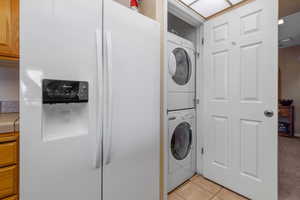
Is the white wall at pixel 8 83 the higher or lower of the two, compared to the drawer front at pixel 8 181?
higher

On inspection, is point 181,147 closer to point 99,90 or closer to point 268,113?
point 268,113

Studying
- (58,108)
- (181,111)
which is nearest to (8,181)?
(58,108)

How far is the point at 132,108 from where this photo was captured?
3.65 ft

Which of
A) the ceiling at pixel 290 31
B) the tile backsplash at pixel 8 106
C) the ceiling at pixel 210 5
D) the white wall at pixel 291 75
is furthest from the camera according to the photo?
the white wall at pixel 291 75

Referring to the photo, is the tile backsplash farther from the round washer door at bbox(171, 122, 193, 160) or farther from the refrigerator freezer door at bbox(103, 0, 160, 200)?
the round washer door at bbox(171, 122, 193, 160)

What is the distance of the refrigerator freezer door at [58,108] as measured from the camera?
0.72m

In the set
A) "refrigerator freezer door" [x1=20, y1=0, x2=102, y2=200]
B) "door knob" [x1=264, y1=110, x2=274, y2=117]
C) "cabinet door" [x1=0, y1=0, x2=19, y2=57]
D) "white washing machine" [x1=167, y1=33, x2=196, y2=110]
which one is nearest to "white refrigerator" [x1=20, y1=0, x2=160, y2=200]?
"refrigerator freezer door" [x1=20, y1=0, x2=102, y2=200]

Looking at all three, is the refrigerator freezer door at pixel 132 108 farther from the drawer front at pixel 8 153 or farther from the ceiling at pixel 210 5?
the ceiling at pixel 210 5

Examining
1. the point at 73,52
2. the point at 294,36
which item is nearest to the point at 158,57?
the point at 73,52

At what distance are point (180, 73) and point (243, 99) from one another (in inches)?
31.3

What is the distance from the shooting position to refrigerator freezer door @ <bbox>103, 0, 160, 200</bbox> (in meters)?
0.99

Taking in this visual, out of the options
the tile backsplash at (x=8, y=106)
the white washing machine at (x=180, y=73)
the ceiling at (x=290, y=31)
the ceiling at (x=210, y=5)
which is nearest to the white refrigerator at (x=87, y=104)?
the white washing machine at (x=180, y=73)

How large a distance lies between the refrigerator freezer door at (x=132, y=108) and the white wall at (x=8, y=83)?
894mm

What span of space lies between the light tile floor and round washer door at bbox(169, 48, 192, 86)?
1.35 m
